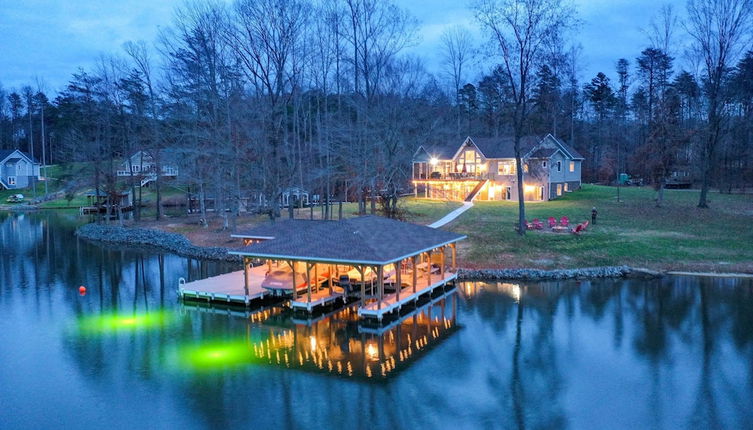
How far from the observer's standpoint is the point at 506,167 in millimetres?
49094

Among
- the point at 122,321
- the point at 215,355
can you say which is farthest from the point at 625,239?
the point at 122,321

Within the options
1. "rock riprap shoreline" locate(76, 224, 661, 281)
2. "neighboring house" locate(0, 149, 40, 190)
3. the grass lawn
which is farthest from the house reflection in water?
"neighboring house" locate(0, 149, 40, 190)

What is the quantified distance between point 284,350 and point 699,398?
35.3 feet

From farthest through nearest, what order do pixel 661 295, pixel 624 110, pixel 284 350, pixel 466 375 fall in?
pixel 624 110
pixel 661 295
pixel 284 350
pixel 466 375

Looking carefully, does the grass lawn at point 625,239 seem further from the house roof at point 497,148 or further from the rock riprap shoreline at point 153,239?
the rock riprap shoreline at point 153,239

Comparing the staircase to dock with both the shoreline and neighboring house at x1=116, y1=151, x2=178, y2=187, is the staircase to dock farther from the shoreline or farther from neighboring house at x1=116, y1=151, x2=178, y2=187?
neighboring house at x1=116, y1=151, x2=178, y2=187

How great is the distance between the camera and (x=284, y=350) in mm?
16078

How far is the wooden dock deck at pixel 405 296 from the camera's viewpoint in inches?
722

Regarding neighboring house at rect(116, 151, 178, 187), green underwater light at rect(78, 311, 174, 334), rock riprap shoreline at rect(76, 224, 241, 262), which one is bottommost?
green underwater light at rect(78, 311, 174, 334)

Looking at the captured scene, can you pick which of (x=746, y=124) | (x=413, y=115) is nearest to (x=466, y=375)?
(x=413, y=115)

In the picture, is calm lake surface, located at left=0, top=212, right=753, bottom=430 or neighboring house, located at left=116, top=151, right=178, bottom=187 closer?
calm lake surface, located at left=0, top=212, right=753, bottom=430

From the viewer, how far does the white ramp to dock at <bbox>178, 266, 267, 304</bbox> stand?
21062mm

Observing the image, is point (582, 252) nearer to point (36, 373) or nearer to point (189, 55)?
point (36, 373)

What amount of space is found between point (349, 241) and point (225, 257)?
555 inches
